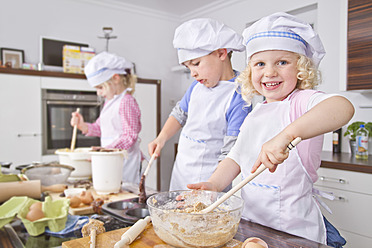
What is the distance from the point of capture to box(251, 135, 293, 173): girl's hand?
2.17 feet

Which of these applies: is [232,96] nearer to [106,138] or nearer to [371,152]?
[106,138]

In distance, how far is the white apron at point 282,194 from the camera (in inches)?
37.4

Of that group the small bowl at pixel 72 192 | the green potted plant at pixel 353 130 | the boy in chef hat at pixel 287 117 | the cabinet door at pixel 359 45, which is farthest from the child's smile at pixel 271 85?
the green potted plant at pixel 353 130

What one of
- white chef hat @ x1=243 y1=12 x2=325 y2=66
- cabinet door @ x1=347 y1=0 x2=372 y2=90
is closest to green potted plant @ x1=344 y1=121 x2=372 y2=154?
cabinet door @ x1=347 y1=0 x2=372 y2=90

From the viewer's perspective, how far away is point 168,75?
445cm

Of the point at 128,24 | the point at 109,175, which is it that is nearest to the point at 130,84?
the point at 109,175

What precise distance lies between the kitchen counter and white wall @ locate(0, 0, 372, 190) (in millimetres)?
1847

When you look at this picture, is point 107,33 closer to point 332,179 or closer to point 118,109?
point 118,109

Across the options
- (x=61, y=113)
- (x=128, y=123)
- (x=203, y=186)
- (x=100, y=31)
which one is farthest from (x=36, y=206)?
(x=100, y=31)

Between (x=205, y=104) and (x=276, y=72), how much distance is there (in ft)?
1.68

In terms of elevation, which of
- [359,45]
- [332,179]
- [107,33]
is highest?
[107,33]

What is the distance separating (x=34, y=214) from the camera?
3.01 feet

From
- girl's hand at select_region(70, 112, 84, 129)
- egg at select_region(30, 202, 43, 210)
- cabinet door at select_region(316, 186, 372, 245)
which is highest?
girl's hand at select_region(70, 112, 84, 129)

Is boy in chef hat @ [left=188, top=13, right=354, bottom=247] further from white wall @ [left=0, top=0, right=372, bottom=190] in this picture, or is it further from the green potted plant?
the green potted plant
